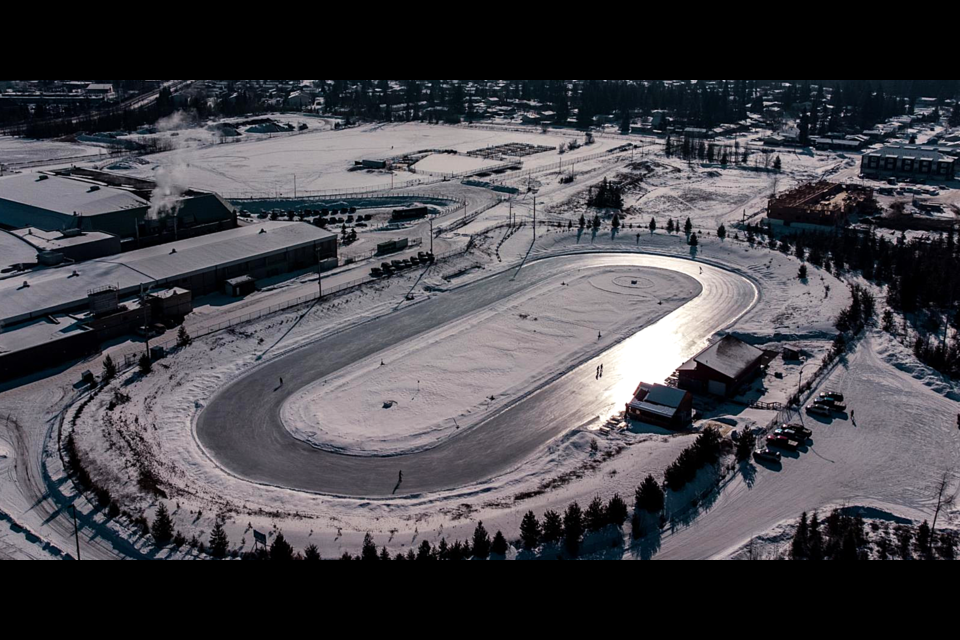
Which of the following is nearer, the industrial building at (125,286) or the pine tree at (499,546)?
the pine tree at (499,546)

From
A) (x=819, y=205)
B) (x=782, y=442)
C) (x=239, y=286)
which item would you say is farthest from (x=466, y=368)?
(x=819, y=205)

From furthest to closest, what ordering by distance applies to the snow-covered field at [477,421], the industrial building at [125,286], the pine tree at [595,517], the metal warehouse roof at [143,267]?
the metal warehouse roof at [143,267] → the industrial building at [125,286] → the snow-covered field at [477,421] → the pine tree at [595,517]

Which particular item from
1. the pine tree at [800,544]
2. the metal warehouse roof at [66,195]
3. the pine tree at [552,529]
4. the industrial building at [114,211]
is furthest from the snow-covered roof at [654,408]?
the metal warehouse roof at [66,195]

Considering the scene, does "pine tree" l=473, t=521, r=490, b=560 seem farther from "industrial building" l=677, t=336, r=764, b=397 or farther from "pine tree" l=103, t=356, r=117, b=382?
"pine tree" l=103, t=356, r=117, b=382

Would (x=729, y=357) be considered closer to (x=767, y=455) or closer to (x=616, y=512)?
(x=767, y=455)

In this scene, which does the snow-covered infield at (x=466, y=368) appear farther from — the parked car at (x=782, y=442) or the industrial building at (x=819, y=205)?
the industrial building at (x=819, y=205)

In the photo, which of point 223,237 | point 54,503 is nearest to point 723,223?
point 223,237

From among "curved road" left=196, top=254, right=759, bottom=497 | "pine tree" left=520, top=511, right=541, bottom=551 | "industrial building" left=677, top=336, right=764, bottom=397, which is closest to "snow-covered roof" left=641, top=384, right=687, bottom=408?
"curved road" left=196, top=254, right=759, bottom=497
